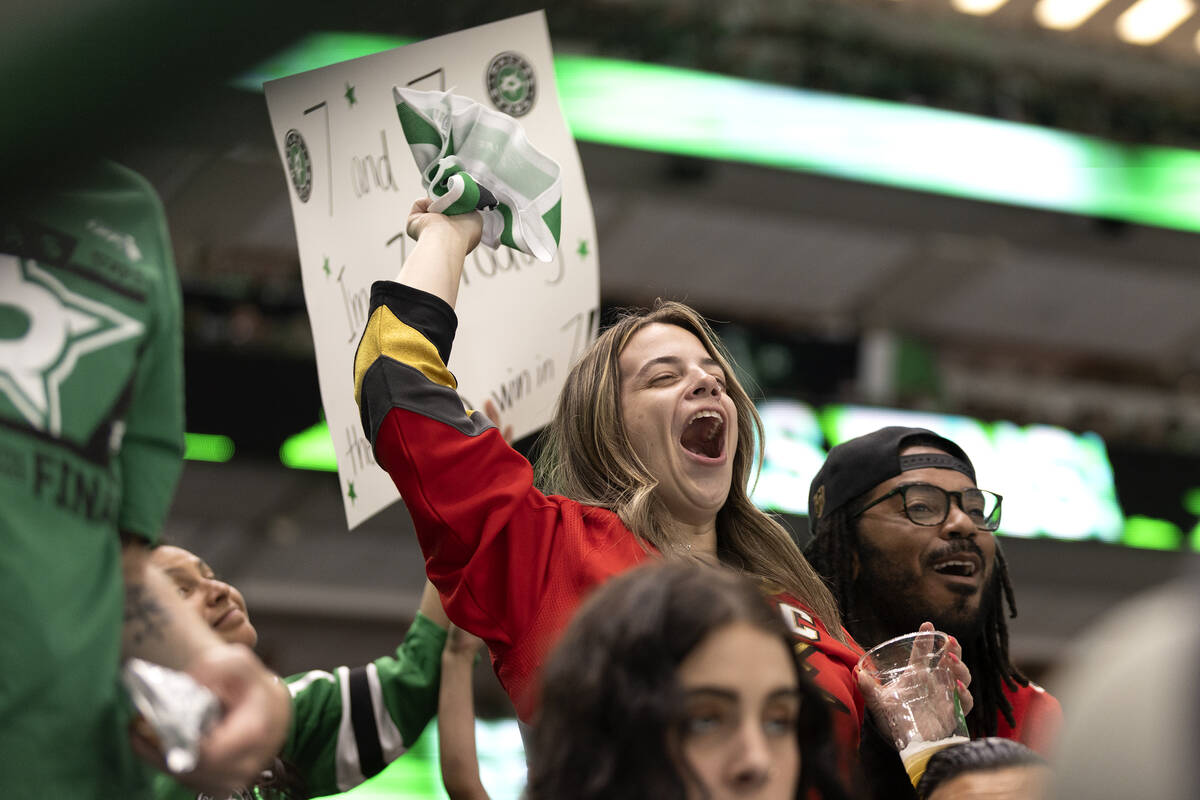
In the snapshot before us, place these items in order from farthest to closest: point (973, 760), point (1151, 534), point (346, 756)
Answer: point (1151, 534)
point (346, 756)
point (973, 760)

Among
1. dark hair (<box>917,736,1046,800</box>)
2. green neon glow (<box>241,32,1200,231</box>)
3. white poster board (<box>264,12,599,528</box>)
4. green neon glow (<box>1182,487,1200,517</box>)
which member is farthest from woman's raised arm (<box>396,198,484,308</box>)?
green neon glow (<box>1182,487,1200,517</box>)

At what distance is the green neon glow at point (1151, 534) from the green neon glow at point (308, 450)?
5.44 meters

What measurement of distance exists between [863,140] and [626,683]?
29.3 ft

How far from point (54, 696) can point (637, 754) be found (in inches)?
17.0

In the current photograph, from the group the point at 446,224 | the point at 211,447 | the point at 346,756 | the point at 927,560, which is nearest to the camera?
the point at 446,224

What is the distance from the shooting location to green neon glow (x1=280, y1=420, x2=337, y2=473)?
28.3 ft

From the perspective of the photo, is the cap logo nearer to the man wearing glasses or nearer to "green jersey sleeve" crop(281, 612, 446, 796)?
the man wearing glasses

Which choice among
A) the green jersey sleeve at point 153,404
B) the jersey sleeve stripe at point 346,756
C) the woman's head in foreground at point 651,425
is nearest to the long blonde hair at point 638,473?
the woman's head in foreground at point 651,425

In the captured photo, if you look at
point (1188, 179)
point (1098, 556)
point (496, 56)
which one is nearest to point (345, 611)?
point (1098, 556)

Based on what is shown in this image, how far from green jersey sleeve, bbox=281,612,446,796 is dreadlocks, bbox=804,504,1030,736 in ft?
2.00

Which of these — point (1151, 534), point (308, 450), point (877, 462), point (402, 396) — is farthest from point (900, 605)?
point (1151, 534)

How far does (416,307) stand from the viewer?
1716 millimetres

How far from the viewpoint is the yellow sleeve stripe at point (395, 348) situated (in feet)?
5.54

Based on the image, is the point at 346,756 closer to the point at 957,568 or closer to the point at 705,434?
the point at 705,434
